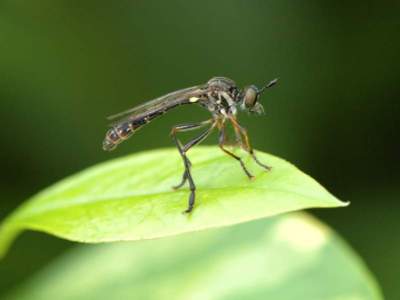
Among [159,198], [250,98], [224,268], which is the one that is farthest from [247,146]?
[224,268]

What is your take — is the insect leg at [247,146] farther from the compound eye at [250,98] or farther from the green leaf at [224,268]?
the green leaf at [224,268]

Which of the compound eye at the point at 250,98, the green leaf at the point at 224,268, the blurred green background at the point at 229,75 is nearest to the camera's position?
the green leaf at the point at 224,268

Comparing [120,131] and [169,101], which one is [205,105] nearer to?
[169,101]

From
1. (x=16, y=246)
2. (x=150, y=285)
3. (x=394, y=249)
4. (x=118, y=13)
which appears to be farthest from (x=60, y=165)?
(x=394, y=249)

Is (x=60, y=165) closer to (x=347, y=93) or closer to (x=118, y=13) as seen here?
(x=118, y=13)

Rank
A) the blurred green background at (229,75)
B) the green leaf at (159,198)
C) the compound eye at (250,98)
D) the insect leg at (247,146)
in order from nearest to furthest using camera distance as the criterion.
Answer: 1. the green leaf at (159,198)
2. the insect leg at (247,146)
3. the compound eye at (250,98)
4. the blurred green background at (229,75)

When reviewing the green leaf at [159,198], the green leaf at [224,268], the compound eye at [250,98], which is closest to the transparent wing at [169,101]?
the compound eye at [250,98]
